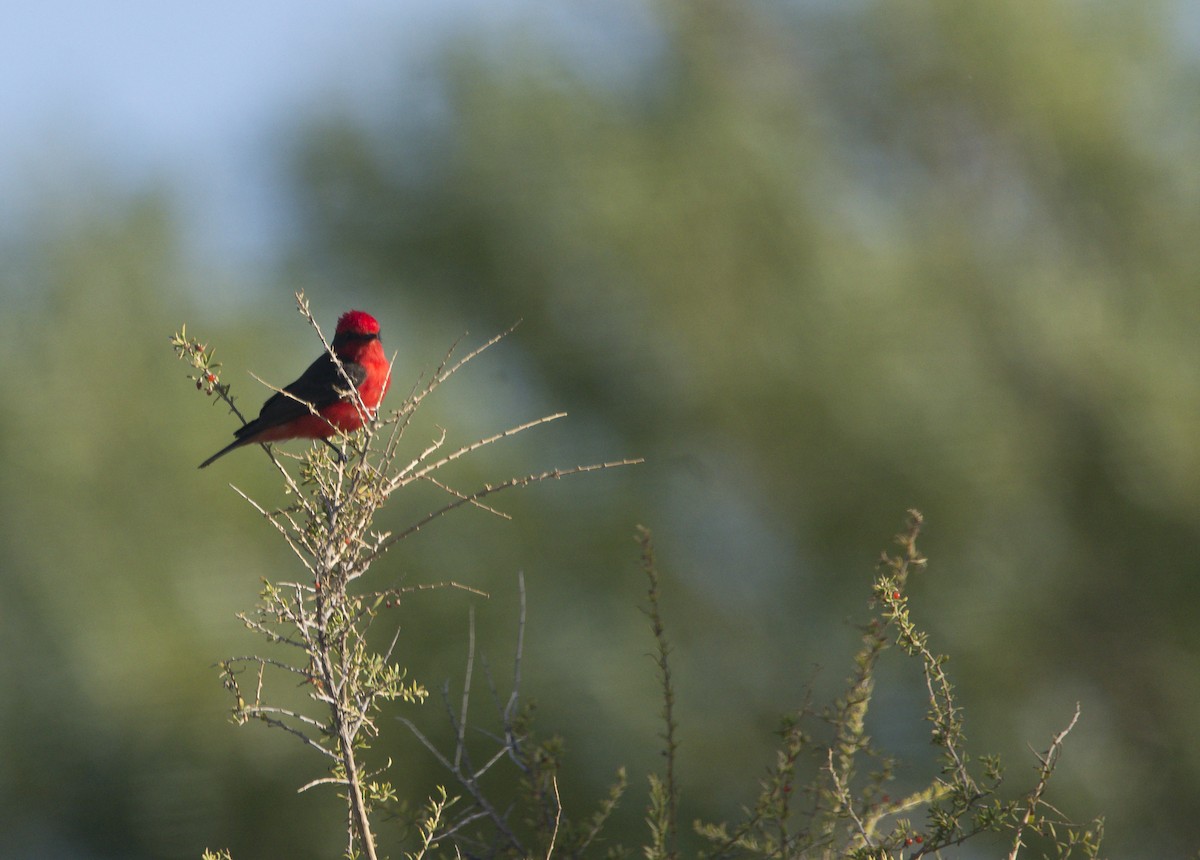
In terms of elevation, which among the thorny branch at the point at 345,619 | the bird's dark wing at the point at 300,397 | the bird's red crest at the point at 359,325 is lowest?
the thorny branch at the point at 345,619

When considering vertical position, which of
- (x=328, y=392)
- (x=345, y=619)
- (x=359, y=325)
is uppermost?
(x=359, y=325)

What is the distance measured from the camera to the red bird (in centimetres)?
436

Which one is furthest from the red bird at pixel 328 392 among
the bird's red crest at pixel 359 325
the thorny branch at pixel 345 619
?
the thorny branch at pixel 345 619

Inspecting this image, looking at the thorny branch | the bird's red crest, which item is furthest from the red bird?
the thorny branch

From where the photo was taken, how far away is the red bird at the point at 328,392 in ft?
14.3

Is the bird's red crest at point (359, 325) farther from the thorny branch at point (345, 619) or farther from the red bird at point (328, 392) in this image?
the thorny branch at point (345, 619)

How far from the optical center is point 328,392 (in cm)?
433

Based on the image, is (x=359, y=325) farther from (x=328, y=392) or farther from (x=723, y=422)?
(x=723, y=422)

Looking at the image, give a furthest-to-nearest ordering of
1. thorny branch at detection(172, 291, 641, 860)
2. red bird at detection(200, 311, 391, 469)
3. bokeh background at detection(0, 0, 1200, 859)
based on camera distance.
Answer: bokeh background at detection(0, 0, 1200, 859) → red bird at detection(200, 311, 391, 469) → thorny branch at detection(172, 291, 641, 860)

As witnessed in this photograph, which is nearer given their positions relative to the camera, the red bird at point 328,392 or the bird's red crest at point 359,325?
the red bird at point 328,392

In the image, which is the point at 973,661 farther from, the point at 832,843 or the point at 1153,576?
the point at 832,843

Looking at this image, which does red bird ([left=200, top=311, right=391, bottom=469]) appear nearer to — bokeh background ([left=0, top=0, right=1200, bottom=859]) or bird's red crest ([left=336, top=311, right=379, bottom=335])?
bird's red crest ([left=336, top=311, right=379, bottom=335])

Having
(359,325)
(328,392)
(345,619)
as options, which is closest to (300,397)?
(328,392)

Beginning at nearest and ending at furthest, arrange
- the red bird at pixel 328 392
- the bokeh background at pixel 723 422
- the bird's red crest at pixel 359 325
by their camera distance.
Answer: the red bird at pixel 328 392 < the bird's red crest at pixel 359 325 < the bokeh background at pixel 723 422
